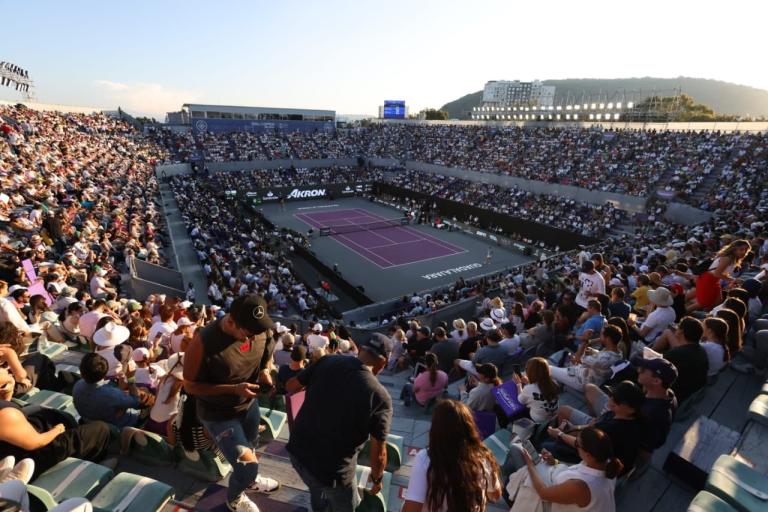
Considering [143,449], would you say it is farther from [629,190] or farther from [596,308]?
[629,190]

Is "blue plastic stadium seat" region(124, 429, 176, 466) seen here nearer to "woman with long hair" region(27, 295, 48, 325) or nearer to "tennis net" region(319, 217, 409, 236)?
"woman with long hair" region(27, 295, 48, 325)

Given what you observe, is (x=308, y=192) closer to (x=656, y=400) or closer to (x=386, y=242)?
(x=386, y=242)

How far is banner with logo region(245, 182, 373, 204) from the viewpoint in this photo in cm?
4247

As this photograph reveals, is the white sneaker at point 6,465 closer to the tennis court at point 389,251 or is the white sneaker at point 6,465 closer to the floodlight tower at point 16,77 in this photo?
the tennis court at point 389,251

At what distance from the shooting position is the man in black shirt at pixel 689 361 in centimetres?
455

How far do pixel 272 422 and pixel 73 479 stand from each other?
1.97 meters

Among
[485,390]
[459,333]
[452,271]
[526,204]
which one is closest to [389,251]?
[452,271]

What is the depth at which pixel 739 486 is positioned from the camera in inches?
131

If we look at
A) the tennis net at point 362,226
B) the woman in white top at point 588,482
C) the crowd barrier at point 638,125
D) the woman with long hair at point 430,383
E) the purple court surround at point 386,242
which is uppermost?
the crowd barrier at point 638,125

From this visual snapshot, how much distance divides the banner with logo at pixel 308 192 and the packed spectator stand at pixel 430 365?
23.0m

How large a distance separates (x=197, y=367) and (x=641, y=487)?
4.46m

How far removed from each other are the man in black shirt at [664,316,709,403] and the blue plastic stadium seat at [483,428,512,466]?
193cm

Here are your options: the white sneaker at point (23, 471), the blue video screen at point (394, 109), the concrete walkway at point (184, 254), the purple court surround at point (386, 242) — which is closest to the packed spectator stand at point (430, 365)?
the white sneaker at point (23, 471)

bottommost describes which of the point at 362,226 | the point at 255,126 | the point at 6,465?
the point at 362,226
